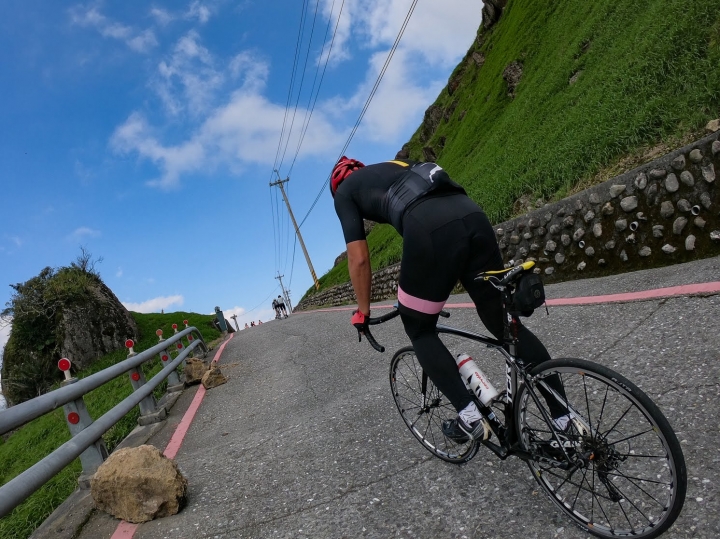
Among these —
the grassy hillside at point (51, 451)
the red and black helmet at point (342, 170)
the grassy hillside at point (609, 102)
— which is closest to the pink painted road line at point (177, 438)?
the grassy hillside at point (51, 451)

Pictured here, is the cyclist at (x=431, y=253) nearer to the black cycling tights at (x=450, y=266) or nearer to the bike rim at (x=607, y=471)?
the black cycling tights at (x=450, y=266)

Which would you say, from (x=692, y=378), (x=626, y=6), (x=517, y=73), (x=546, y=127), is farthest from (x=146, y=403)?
(x=517, y=73)

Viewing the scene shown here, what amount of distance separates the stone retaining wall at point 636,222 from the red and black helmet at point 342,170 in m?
4.64

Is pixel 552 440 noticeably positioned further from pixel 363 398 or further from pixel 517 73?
pixel 517 73

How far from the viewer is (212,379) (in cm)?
792

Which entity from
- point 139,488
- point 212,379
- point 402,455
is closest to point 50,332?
point 212,379

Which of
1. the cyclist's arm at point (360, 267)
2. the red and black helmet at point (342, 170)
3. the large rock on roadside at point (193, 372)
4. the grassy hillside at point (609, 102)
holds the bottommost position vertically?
the large rock on roadside at point (193, 372)

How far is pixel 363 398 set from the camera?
5.01 meters

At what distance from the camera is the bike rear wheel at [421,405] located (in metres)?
3.36

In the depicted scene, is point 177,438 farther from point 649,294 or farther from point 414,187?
point 649,294

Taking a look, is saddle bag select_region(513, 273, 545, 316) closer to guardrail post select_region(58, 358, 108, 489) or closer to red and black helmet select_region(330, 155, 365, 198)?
red and black helmet select_region(330, 155, 365, 198)

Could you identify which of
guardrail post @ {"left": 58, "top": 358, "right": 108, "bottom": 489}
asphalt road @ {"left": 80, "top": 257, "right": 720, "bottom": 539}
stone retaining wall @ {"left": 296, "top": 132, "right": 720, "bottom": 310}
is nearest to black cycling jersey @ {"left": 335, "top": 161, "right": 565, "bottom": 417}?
asphalt road @ {"left": 80, "top": 257, "right": 720, "bottom": 539}

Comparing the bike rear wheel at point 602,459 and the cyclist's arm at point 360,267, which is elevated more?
the cyclist's arm at point 360,267

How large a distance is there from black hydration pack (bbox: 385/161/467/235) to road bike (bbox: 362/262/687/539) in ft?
1.88
